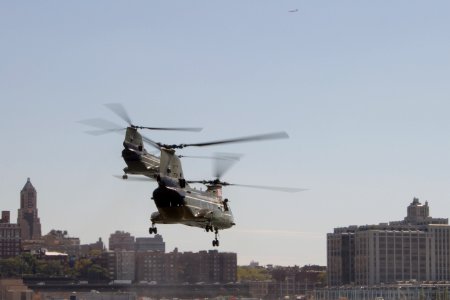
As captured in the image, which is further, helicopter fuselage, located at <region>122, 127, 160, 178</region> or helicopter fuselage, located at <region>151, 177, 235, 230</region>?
helicopter fuselage, located at <region>122, 127, 160, 178</region>

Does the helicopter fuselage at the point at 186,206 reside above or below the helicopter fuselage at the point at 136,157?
below

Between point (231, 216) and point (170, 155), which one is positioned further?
point (231, 216)

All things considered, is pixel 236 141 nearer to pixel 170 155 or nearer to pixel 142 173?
pixel 170 155

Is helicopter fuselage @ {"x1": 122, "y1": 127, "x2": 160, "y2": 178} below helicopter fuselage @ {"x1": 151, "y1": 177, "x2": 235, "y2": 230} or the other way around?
the other way around

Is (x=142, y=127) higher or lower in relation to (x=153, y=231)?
higher

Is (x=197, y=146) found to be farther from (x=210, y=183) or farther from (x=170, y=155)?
(x=210, y=183)

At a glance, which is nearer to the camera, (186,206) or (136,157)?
(186,206)

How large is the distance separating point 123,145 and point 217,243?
1071 cm

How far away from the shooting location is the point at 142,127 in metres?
124

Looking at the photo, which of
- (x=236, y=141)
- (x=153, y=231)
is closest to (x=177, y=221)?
(x=153, y=231)

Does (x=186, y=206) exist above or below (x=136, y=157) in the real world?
below

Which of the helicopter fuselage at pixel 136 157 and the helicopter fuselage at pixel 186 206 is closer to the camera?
the helicopter fuselage at pixel 186 206

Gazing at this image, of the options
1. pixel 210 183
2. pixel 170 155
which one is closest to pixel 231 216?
pixel 210 183

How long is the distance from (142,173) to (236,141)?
637 inches
